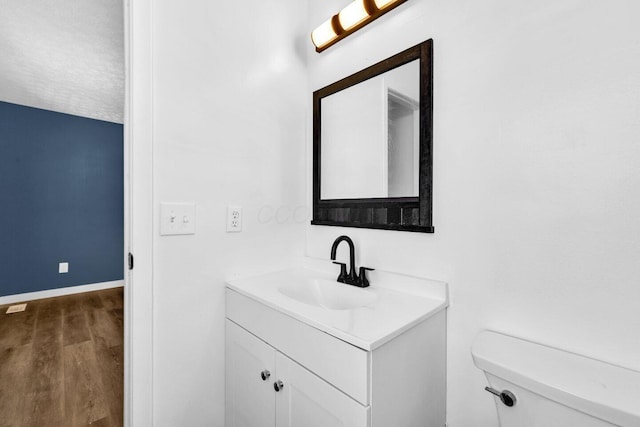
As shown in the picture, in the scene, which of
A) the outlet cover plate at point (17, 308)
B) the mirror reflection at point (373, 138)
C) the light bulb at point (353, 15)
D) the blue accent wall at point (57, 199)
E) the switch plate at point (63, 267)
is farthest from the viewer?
the switch plate at point (63, 267)

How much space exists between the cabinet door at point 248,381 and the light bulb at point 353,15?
136 cm

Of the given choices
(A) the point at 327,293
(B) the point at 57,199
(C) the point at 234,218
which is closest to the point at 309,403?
(A) the point at 327,293

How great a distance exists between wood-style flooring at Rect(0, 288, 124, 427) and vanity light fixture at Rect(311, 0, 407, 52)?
2.21 meters

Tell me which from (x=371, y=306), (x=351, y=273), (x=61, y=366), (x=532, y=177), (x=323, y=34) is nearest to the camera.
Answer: (x=532, y=177)

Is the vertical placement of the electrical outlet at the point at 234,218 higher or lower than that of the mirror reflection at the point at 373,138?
lower

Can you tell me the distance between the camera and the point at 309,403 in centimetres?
81

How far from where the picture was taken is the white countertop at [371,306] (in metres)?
0.73

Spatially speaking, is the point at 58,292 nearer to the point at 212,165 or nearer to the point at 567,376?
the point at 212,165

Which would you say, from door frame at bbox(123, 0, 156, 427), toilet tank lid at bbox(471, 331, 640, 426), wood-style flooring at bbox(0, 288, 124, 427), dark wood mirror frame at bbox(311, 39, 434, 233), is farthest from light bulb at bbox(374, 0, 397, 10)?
wood-style flooring at bbox(0, 288, 124, 427)

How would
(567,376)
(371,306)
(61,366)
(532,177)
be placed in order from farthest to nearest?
1. (61,366)
2. (371,306)
3. (532,177)
4. (567,376)

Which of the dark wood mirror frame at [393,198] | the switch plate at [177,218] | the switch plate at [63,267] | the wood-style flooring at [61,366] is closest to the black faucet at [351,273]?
the dark wood mirror frame at [393,198]

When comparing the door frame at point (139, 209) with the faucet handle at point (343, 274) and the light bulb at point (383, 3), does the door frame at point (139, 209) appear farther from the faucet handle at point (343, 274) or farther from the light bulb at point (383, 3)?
the light bulb at point (383, 3)

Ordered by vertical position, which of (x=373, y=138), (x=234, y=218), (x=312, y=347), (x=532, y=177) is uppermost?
(x=373, y=138)

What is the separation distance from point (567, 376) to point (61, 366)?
2737 mm
